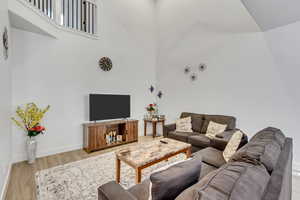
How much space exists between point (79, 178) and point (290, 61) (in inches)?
168

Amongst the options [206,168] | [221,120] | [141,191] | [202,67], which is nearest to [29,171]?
[141,191]

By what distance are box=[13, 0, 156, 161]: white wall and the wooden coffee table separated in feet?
6.70

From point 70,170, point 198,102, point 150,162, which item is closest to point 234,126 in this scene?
point 198,102

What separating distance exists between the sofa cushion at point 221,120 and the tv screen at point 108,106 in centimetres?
219

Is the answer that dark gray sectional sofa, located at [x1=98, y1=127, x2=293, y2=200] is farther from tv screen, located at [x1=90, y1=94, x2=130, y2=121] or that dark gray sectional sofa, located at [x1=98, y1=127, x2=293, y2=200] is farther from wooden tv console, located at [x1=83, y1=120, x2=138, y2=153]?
tv screen, located at [x1=90, y1=94, x2=130, y2=121]

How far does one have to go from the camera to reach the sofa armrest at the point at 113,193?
3.90 ft

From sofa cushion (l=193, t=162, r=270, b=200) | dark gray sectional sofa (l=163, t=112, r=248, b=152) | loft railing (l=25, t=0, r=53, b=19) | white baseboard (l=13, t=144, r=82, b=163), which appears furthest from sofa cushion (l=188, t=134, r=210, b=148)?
loft railing (l=25, t=0, r=53, b=19)

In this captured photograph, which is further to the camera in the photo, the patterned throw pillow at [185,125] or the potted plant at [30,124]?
the patterned throw pillow at [185,125]

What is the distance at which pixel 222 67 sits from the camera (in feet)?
12.2

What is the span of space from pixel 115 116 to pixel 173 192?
131 inches

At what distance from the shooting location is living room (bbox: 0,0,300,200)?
2.59 meters

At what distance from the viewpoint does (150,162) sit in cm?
206

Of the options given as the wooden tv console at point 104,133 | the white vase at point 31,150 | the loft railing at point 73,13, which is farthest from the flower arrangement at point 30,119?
the loft railing at point 73,13

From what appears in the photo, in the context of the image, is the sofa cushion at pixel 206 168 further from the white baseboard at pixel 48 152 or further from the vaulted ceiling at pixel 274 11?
the white baseboard at pixel 48 152
